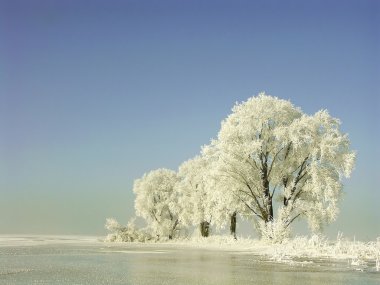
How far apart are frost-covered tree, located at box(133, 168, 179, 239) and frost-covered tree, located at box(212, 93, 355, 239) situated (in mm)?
20125

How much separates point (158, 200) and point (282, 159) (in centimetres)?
2454

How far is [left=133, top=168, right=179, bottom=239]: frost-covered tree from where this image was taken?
55.7 m

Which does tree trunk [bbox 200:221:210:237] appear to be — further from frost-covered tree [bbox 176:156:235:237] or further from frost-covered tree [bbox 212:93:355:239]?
frost-covered tree [bbox 212:93:355:239]

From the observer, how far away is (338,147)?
35969 mm

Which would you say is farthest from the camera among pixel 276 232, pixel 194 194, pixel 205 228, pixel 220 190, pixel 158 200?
pixel 158 200

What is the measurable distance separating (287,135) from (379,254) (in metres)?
14.6

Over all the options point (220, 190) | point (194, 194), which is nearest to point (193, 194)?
point (194, 194)

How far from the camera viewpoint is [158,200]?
190 ft

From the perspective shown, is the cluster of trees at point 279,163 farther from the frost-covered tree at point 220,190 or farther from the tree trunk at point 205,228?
the tree trunk at point 205,228

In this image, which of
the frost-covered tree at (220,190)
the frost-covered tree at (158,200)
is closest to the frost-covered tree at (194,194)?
the frost-covered tree at (158,200)

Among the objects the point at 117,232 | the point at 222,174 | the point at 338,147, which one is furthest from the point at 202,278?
the point at 117,232

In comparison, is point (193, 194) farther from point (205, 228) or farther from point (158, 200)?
point (158, 200)

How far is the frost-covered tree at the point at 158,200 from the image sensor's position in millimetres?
55688

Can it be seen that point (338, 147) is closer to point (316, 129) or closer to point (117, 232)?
point (316, 129)
